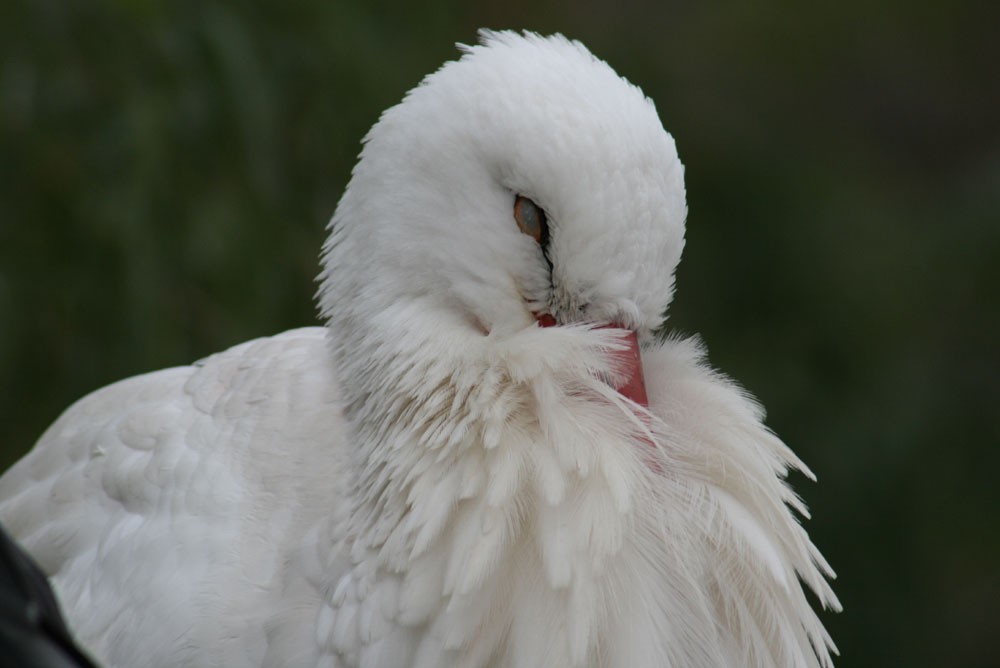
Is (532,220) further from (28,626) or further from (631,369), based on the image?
(28,626)

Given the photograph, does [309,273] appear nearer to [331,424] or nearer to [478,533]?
[331,424]

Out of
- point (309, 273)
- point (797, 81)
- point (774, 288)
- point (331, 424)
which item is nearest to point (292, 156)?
point (309, 273)

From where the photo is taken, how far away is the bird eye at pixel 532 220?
170 centimetres

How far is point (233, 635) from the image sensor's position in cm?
169

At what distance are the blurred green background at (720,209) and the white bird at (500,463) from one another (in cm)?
129

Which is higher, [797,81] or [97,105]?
[797,81]

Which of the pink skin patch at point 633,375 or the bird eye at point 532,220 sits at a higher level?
the bird eye at point 532,220

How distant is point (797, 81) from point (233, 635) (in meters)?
3.91

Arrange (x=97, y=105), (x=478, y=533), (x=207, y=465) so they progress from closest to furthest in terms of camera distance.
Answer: (x=478, y=533), (x=207, y=465), (x=97, y=105)

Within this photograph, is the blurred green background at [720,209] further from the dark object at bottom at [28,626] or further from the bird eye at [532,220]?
the dark object at bottom at [28,626]

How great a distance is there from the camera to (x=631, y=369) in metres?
1.69

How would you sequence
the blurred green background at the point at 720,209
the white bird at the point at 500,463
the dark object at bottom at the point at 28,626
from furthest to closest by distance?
the blurred green background at the point at 720,209 → the white bird at the point at 500,463 → the dark object at bottom at the point at 28,626

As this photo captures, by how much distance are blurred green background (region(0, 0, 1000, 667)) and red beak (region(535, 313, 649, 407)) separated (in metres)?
1.60

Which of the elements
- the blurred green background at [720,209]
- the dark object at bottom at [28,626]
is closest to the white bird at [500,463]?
the dark object at bottom at [28,626]
